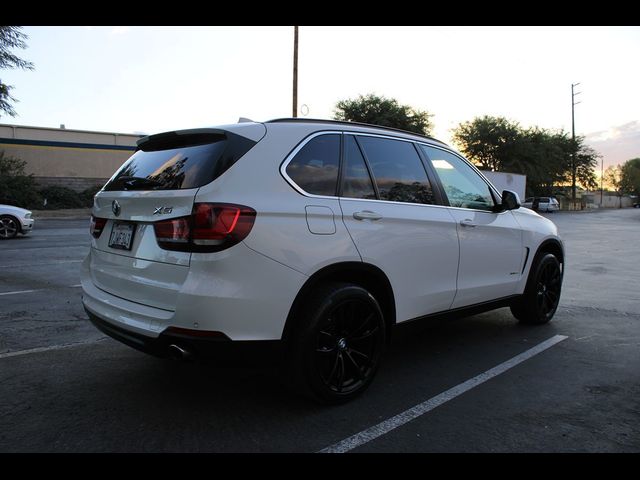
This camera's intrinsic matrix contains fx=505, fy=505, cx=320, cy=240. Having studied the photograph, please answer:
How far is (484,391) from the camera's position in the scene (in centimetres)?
A: 361

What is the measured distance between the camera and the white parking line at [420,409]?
281cm

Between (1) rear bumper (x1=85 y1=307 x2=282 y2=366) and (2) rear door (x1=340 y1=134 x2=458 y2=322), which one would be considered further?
(2) rear door (x1=340 y1=134 x2=458 y2=322)

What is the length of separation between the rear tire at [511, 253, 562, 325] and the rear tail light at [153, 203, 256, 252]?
3.37m

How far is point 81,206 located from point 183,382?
93.9 feet

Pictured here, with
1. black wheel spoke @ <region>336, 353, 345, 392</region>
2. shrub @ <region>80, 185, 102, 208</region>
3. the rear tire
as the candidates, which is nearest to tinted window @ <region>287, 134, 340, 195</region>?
black wheel spoke @ <region>336, 353, 345, 392</region>

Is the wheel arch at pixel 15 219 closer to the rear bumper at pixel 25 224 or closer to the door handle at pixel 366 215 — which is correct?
the rear bumper at pixel 25 224

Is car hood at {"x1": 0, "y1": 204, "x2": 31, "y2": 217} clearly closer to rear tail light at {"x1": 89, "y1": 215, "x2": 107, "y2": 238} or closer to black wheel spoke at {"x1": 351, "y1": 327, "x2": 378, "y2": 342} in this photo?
rear tail light at {"x1": 89, "y1": 215, "x2": 107, "y2": 238}

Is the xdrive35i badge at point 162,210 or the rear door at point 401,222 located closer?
the xdrive35i badge at point 162,210

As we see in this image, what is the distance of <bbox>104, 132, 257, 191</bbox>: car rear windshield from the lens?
9.71 ft

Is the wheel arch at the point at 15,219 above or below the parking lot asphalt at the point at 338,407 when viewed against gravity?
above

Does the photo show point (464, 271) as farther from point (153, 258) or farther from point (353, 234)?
point (153, 258)

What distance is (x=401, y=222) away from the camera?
11.9ft

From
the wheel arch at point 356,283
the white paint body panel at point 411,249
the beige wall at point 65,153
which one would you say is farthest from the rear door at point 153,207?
the beige wall at point 65,153

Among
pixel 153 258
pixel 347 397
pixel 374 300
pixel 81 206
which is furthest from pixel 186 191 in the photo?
pixel 81 206
